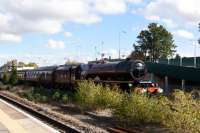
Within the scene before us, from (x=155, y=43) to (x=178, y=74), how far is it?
5377 centimetres

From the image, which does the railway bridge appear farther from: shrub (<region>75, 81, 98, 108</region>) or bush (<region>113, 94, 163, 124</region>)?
bush (<region>113, 94, 163, 124</region>)

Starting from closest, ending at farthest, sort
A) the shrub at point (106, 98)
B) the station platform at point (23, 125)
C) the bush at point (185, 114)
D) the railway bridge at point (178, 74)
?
1. the bush at point (185, 114)
2. the station platform at point (23, 125)
3. the shrub at point (106, 98)
4. the railway bridge at point (178, 74)

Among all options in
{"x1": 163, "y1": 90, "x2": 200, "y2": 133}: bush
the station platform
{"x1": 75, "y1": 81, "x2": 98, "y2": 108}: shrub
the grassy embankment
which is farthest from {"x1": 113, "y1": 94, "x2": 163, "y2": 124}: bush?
{"x1": 75, "y1": 81, "x2": 98, "y2": 108}: shrub

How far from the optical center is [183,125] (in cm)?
1531

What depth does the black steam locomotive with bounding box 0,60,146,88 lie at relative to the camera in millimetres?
32312

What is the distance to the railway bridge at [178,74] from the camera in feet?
133

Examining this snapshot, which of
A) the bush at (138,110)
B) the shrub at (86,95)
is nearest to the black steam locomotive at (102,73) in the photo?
the shrub at (86,95)

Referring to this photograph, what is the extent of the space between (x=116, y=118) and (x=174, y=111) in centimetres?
475

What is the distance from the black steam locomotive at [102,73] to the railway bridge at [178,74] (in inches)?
159

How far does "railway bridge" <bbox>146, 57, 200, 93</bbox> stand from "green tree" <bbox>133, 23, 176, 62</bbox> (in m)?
41.4

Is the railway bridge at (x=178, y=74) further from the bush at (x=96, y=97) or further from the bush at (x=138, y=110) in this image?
the bush at (x=138, y=110)

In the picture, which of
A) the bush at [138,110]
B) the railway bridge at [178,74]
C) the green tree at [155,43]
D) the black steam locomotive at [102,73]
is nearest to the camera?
the bush at [138,110]

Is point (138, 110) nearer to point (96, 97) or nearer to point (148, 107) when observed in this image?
point (148, 107)

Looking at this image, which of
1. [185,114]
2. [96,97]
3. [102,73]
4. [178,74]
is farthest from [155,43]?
[185,114]
